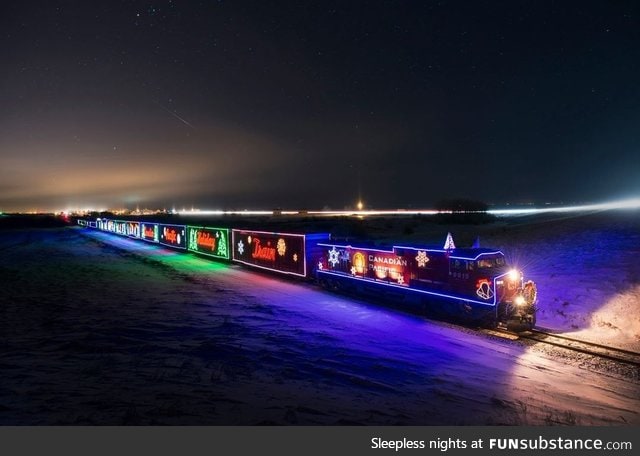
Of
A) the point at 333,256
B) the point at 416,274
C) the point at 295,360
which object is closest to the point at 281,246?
the point at 333,256

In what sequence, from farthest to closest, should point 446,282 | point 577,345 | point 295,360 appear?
point 446,282
point 577,345
point 295,360

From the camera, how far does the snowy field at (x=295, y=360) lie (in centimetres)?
765

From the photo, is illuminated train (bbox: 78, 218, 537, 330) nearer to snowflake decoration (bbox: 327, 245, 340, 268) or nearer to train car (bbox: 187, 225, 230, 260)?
snowflake decoration (bbox: 327, 245, 340, 268)

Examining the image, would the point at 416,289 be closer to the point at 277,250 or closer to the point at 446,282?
the point at 446,282

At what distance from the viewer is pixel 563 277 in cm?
1925

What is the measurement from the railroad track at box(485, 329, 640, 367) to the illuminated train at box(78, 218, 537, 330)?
1.43 ft

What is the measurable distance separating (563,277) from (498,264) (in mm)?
6856

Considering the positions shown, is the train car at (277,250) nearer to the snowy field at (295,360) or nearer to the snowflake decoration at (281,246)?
the snowflake decoration at (281,246)

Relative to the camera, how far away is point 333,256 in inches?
835

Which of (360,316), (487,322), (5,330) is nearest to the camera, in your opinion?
(5,330)

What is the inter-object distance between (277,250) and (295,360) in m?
15.0

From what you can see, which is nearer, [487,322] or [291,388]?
[291,388]

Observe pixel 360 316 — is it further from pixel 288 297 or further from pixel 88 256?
pixel 88 256

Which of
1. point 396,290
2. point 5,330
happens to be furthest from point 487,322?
point 5,330
